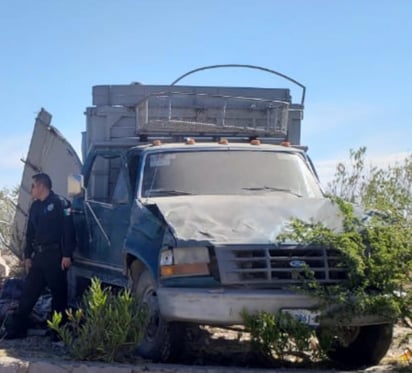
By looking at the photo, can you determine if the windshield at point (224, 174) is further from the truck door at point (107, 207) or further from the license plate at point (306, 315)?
the license plate at point (306, 315)

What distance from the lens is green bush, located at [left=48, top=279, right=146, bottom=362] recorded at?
6500 mm

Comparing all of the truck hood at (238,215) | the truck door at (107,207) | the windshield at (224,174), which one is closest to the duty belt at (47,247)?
the truck door at (107,207)

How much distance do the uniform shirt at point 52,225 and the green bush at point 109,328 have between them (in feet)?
6.11

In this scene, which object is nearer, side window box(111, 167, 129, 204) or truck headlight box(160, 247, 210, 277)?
truck headlight box(160, 247, 210, 277)

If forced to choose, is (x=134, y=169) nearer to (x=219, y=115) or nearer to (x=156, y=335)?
(x=156, y=335)

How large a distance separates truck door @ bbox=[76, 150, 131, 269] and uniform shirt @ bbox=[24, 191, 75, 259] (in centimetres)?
25

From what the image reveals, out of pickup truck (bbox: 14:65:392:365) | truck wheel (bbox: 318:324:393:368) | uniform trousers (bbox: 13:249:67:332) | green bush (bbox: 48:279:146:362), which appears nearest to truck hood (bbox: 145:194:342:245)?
pickup truck (bbox: 14:65:392:365)

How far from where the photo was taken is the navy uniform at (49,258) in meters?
8.47

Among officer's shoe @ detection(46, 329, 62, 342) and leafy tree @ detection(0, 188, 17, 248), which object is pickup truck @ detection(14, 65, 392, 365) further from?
leafy tree @ detection(0, 188, 17, 248)

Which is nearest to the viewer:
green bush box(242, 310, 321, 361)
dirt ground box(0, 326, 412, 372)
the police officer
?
green bush box(242, 310, 321, 361)

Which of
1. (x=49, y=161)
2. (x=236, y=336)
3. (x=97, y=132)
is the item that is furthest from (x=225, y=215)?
(x=49, y=161)

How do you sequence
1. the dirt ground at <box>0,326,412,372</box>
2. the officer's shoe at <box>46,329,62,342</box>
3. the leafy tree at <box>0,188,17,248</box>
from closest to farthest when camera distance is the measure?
1. the dirt ground at <box>0,326,412,372</box>
2. the officer's shoe at <box>46,329,62,342</box>
3. the leafy tree at <box>0,188,17,248</box>

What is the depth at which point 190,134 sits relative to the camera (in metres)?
9.04

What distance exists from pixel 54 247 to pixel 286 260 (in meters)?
3.09
